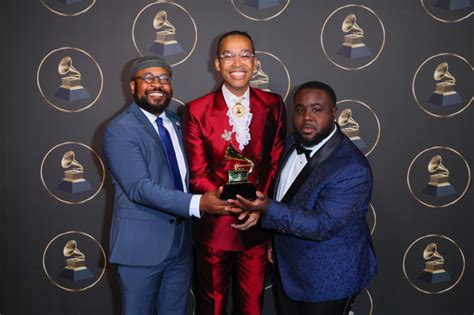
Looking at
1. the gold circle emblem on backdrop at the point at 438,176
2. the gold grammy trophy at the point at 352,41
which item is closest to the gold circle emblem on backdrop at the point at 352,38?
the gold grammy trophy at the point at 352,41

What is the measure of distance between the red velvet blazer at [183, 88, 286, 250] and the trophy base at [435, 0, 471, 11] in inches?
57.6

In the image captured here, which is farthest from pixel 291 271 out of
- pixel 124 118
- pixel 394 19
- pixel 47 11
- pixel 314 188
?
pixel 47 11

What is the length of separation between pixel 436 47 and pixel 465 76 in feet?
0.89

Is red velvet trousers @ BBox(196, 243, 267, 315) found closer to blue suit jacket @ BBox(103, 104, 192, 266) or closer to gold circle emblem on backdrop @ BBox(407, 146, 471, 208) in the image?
blue suit jacket @ BBox(103, 104, 192, 266)

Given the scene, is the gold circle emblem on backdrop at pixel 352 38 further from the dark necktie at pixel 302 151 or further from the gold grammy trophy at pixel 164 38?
the dark necktie at pixel 302 151

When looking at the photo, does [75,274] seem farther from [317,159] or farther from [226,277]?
[317,159]

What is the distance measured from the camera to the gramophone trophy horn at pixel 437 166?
10.8 feet

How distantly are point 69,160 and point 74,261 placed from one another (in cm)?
68

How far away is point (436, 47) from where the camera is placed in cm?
320

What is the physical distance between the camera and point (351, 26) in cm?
315

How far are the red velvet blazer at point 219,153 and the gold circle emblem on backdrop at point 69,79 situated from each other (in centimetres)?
90

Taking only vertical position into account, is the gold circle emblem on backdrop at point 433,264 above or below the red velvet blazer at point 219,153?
below

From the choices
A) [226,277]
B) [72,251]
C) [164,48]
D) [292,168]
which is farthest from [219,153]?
[72,251]

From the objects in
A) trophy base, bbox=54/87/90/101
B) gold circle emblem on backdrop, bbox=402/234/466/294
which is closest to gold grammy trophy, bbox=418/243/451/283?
gold circle emblem on backdrop, bbox=402/234/466/294
